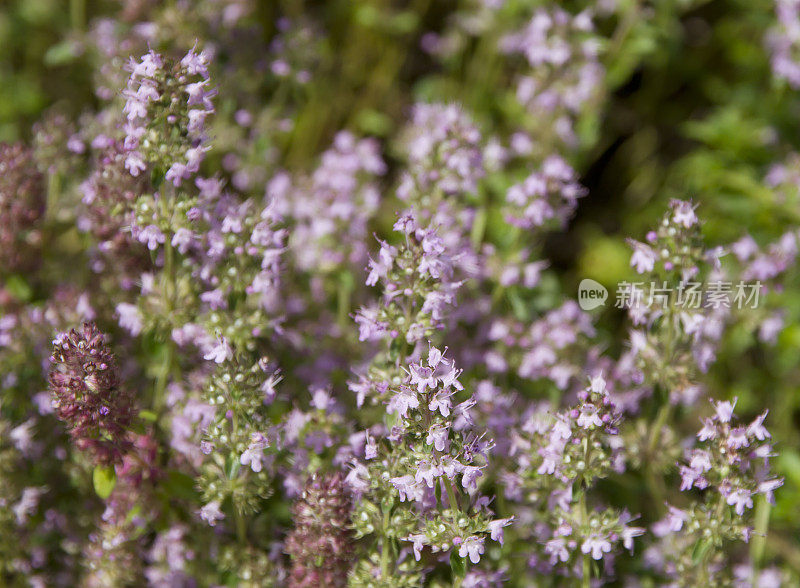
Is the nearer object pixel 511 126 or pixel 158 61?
pixel 158 61

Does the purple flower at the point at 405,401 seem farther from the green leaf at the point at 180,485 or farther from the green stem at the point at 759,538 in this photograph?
the green stem at the point at 759,538

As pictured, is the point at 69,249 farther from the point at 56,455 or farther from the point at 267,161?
the point at 56,455

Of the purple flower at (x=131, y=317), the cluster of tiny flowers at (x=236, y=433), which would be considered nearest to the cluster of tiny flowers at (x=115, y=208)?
the purple flower at (x=131, y=317)

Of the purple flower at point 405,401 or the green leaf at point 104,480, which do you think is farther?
the green leaf at point 104,480

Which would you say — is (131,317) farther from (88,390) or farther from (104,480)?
(104,480)

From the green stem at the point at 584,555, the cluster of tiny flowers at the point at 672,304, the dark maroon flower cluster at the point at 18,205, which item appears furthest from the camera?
the dark maroon flower cluster at the point at 18,205

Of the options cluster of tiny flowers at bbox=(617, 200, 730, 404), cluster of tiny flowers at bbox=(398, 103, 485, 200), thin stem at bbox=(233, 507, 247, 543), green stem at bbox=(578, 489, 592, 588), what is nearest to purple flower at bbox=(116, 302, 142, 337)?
thin stem at bbox=(233, 507, 247, 543)

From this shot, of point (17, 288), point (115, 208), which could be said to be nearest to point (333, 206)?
point (115, 208)

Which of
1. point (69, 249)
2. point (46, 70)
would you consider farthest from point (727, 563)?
point (46, 70)

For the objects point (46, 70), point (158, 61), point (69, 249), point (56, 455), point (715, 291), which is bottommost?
point (56, 455)
